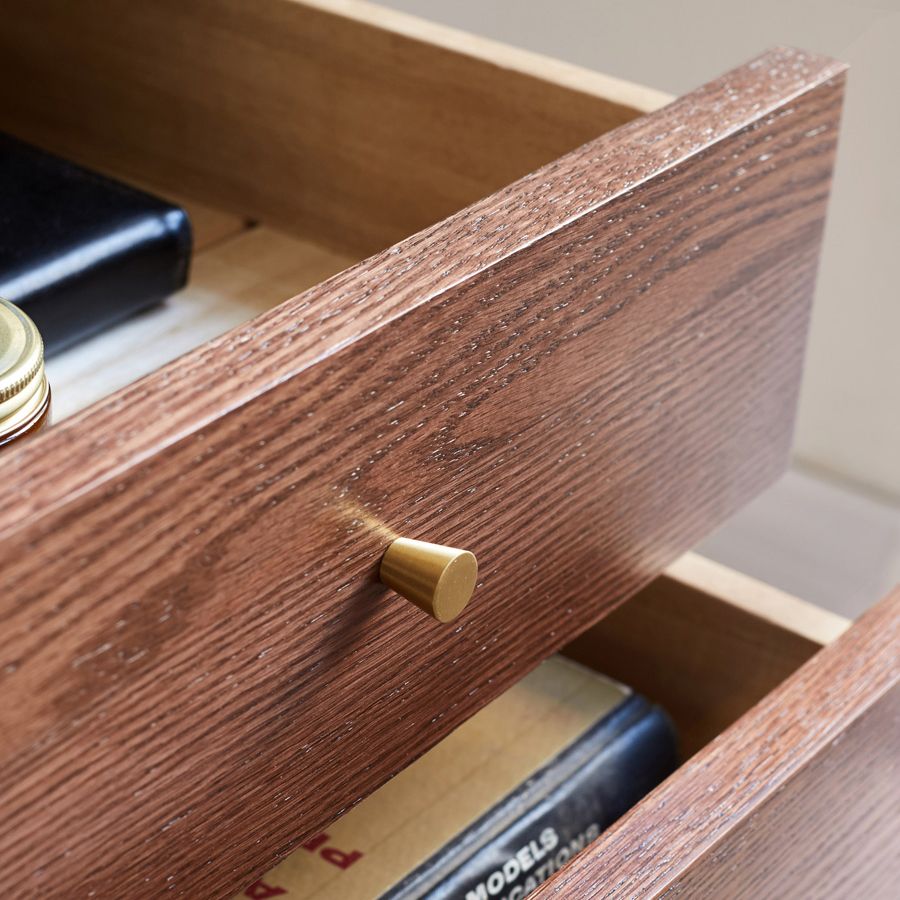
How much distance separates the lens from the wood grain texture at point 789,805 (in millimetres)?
330

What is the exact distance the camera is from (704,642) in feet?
1.81

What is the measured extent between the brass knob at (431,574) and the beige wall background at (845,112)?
0.40m

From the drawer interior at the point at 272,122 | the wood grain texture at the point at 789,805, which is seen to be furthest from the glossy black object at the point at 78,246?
the wood grain texture at the point at 789,805

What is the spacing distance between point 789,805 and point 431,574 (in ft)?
0.46

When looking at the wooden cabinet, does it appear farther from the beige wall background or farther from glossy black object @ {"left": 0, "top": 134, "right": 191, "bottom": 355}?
the beige wall background

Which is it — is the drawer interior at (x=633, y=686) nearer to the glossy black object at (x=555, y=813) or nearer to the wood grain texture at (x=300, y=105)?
the glossy black object at (x=555, y=813)

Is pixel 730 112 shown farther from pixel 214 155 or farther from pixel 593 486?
Result: pixel 214 155

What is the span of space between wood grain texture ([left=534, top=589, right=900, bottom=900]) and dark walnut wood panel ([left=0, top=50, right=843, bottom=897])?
0.18 ft

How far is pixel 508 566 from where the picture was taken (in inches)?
13.7

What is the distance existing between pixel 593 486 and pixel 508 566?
4cm

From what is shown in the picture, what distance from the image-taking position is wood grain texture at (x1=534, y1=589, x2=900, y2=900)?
330 millimetres

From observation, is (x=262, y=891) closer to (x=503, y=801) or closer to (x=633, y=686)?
(x=503, y=801)

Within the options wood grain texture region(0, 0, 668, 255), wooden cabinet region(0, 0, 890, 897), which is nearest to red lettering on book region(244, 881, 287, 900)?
wooden cabinet region(0, 0, 890, 897)

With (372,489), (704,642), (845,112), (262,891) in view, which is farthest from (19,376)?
(845,112)
